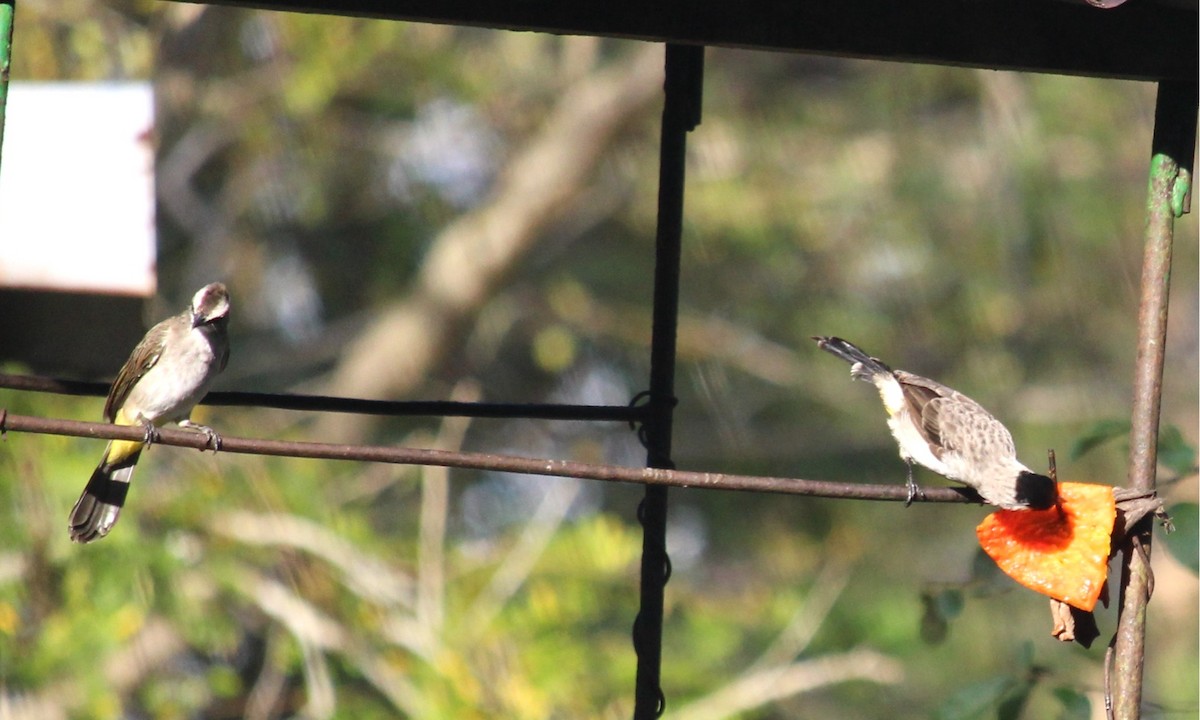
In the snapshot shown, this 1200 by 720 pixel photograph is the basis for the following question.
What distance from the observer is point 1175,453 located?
365 cm

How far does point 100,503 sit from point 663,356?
185 centimetres

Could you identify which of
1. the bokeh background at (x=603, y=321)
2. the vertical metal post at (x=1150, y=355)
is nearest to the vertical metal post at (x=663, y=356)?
the vertical metal post at (x=1150, y=355)

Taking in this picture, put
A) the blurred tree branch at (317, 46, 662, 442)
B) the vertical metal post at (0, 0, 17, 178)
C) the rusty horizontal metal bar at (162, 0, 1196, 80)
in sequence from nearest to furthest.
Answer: the vertical metal post at (0, 0, 17, 178), the rusty horizontal metal bar at (162, 0, 1196, 80), the blurred tree branch at (317, 46, 662, 442)

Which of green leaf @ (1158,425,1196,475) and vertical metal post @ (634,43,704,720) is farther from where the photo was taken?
green leaf @ (1158,425,1196,475)

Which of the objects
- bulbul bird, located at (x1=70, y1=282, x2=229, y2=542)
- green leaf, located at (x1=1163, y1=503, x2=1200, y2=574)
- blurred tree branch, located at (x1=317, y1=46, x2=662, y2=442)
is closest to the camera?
green leaf, located at (x1=1163, y1=503, x2=1200, y2=574)

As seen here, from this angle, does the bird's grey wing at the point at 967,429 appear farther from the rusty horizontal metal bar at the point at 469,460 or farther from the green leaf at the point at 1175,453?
the rusty horizontal metal bar at the point at 469,460

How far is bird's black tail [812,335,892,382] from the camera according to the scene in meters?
3.73

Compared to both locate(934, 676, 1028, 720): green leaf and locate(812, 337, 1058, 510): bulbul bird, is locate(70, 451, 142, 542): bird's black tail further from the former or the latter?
locate(934, 676, 1028, 720): green leaf

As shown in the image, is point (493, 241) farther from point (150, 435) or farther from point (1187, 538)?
point (150, 435)

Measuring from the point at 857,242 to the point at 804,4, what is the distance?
451 inches

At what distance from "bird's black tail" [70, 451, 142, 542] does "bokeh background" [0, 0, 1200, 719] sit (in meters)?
2.94

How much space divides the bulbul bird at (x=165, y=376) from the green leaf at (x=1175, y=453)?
2.77m

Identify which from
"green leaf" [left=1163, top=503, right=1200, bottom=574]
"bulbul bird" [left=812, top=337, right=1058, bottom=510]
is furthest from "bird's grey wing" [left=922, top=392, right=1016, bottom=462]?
"green leaf" [left=1163, top=503, right=1200, bottom=574]

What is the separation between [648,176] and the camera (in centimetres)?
1298
